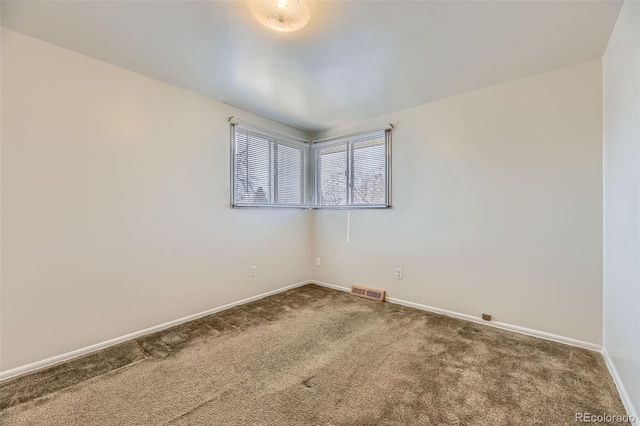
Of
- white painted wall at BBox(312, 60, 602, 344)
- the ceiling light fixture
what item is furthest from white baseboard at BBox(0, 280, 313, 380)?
the ceiling light fixture

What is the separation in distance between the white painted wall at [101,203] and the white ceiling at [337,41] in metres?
0.24

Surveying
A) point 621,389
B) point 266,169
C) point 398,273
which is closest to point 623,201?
point 621,389

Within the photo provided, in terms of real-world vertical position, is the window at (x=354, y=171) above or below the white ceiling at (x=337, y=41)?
below

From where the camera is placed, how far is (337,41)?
1809 millimetres

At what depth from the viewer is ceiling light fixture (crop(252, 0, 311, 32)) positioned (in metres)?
1.47

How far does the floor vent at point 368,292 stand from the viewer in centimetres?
320

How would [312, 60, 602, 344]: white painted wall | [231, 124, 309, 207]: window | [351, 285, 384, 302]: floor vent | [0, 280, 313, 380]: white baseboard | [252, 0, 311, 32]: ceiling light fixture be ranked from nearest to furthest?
[252, 0, 311, 32]: ceiling light fixture < [0, 280, 313, 380]: white baseboard < [312, 60, 602, 344]: white painted wall < [231, 124, 309, 207]: window < [351, 285, 384, 302]: floor vent

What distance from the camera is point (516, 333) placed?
2.32 meters

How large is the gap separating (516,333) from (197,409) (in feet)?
8.40

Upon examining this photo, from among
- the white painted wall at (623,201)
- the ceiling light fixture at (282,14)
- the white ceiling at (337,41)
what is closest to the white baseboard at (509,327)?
the white painted wall at (623,201)

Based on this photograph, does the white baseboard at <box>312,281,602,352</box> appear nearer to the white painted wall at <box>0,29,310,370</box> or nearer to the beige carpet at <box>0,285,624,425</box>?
the beige carpet at <box>0,285,624,425</box>

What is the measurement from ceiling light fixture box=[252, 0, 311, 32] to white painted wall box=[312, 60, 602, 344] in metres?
1.82

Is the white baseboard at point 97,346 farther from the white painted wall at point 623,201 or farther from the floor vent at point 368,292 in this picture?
the white painted wall at point 623,201

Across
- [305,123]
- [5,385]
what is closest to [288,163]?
[305,123]
